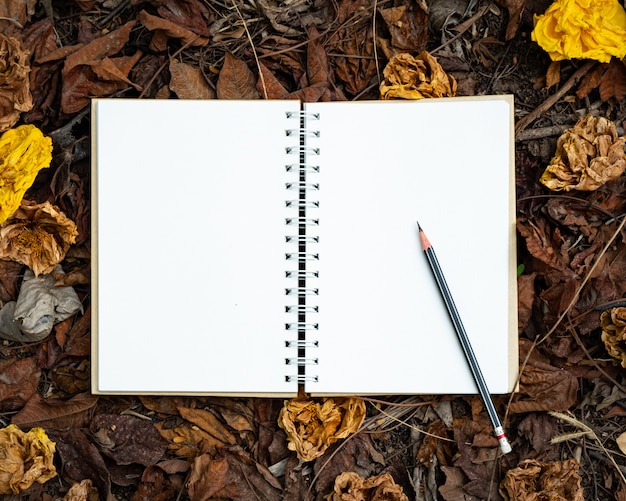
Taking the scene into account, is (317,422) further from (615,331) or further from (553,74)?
(553,74)

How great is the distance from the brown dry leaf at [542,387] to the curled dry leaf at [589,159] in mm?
240

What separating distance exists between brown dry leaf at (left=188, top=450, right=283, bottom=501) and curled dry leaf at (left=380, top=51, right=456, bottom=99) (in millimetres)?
572

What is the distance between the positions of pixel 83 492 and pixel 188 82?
61cm

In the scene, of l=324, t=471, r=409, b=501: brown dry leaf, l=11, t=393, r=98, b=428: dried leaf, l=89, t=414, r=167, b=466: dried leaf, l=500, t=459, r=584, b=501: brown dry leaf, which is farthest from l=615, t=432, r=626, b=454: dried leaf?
l=11, t=393, r=98, b=428: dried leaf

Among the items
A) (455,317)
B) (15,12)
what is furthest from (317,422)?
(15,12)

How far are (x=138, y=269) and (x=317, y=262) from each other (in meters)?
0.26

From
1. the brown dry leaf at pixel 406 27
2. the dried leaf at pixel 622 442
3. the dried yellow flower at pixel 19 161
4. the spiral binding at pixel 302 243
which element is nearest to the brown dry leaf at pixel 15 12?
the dried yellow flower at pixel 19 161

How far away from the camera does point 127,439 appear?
3.12 feet

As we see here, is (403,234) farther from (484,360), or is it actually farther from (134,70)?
(134,70)

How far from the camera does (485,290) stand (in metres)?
0.96

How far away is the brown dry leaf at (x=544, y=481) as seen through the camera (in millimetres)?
919

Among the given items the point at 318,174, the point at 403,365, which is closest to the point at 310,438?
the point at 403,365

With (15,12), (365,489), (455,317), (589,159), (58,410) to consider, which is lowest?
(365,489)

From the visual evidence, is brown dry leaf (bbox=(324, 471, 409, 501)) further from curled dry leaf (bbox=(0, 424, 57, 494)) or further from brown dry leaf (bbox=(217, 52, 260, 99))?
brown dry leaf (bbox=(217, 52, 260, 99))
